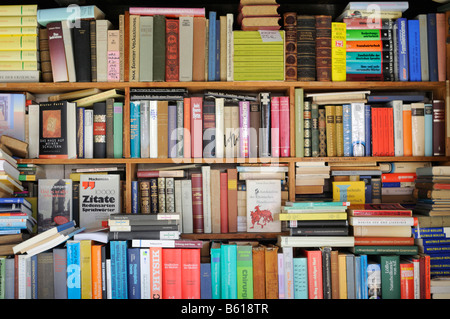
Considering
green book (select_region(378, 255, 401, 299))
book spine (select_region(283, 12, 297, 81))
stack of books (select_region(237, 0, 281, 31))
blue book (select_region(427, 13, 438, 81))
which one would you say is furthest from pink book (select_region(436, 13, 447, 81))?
green book (select_region(378, 255, 401, 299))

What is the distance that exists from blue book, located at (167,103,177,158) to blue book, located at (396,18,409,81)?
1397 mm

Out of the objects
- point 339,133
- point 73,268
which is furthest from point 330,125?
point 73,268

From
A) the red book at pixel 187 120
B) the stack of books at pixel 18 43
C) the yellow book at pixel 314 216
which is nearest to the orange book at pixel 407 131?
the yellow book at pixel 314 216

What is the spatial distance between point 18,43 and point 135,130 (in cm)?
87

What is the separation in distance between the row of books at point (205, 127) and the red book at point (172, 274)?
59cm

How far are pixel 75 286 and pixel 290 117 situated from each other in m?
1.55

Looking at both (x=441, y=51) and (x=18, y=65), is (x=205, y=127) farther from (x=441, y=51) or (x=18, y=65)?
(x=441, y=51)

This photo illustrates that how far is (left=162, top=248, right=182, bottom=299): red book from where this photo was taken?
89.8 inches

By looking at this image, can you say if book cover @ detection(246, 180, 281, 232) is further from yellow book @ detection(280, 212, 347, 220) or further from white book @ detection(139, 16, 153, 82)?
white book @ detection(139, 16, 153, 82)

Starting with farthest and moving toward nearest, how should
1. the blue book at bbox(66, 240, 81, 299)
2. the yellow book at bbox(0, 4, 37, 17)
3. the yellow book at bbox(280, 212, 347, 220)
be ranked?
1. the yellow book at bbox(0, 4, 37, 17)
2. the yellow book at bbox(280, 212, 347, 220)
3. the blue book at bbox(66, 240, 81, 299)

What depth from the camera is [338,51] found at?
255 cm

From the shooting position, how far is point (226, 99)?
8.52ft

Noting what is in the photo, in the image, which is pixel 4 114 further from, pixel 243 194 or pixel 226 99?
pixel 243 194

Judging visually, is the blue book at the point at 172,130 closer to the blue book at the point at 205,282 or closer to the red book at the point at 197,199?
the red book at the point at 197,199
